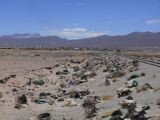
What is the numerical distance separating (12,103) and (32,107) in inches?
79.8

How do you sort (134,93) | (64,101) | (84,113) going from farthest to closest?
(64,101) < (134,93) < (84,113)

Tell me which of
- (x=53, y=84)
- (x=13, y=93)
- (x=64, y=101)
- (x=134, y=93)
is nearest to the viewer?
(x=134, y=93)

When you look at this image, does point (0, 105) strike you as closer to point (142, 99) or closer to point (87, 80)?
point (142, 99)

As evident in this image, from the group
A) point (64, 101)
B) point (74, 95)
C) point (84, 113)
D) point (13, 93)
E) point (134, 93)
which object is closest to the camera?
point (84, 113)

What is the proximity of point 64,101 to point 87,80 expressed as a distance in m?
13.5

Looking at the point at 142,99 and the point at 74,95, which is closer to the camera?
the point at 142,99

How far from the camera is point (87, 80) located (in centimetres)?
3975

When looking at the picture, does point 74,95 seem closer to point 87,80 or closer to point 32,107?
point 32,107

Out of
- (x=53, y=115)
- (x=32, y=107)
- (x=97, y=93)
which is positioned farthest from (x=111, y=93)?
(x=53, y=115)

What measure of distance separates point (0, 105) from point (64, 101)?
3542 mm

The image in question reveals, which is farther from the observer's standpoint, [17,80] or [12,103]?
[17,80]

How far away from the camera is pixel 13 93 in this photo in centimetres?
3159

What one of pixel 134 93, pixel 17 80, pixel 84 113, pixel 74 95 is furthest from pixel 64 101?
pixel 17 80

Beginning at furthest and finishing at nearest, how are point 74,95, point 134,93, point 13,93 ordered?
point 13,93
point 74,95
point 134,93
